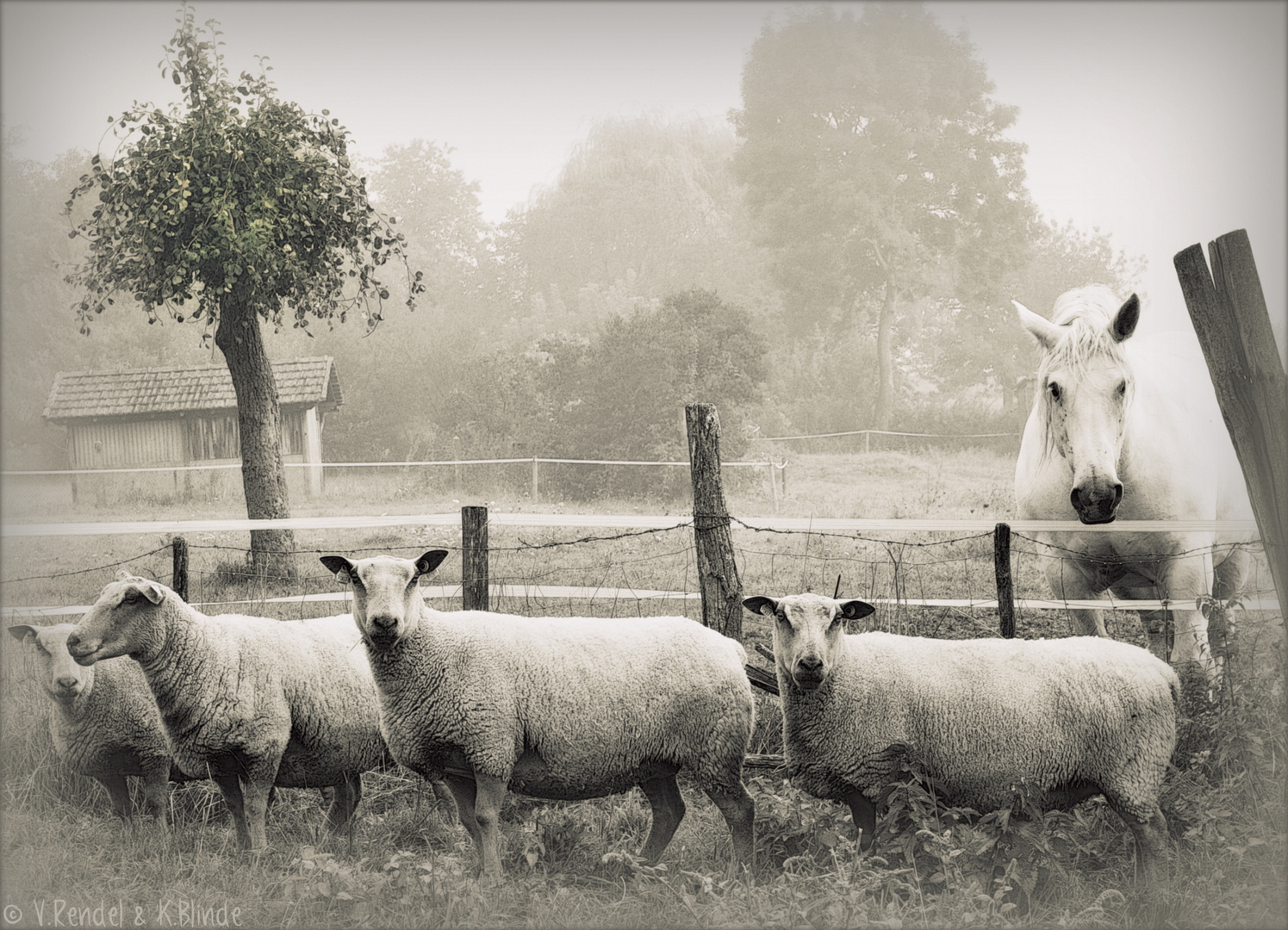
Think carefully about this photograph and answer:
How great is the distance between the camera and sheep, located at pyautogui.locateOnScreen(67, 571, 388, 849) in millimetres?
4094

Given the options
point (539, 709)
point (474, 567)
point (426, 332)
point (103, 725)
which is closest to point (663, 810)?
point (539, 709)

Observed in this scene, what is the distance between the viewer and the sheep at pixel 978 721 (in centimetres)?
382

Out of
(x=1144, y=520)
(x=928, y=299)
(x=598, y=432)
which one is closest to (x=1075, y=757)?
(x=1144, y=520)

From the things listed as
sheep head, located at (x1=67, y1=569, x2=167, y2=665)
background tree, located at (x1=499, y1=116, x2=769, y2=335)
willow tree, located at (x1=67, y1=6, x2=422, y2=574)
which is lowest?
sheep head, located at (x1=67, y1=569, x2=167, y2=665)

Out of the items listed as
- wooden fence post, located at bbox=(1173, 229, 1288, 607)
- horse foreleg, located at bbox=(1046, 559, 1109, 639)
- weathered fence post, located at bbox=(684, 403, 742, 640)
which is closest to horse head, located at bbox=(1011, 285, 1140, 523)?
horse foreleg, located at bbox=(1046, 559, 1109, 639)

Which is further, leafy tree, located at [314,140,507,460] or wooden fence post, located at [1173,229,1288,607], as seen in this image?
leafy tree, located at [314,140,507,460]

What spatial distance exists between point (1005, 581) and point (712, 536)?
176cm

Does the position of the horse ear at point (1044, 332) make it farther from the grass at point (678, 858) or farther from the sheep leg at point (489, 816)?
the sheep leg at point (489, 816)

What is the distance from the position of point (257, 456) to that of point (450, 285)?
68.5ft

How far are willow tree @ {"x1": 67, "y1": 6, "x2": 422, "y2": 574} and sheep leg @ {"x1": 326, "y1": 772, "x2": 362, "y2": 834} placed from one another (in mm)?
4134

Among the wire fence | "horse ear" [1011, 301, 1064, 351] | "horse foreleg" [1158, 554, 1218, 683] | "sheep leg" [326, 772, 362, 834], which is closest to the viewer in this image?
"sheep leg" [326, 772, 362, 834]

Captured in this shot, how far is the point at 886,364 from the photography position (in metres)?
28.6

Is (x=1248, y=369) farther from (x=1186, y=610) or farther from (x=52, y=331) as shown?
(x=52, y=331)

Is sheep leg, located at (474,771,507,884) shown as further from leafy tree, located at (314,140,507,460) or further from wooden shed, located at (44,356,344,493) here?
leafy tree, located at (314,140,507,460)
